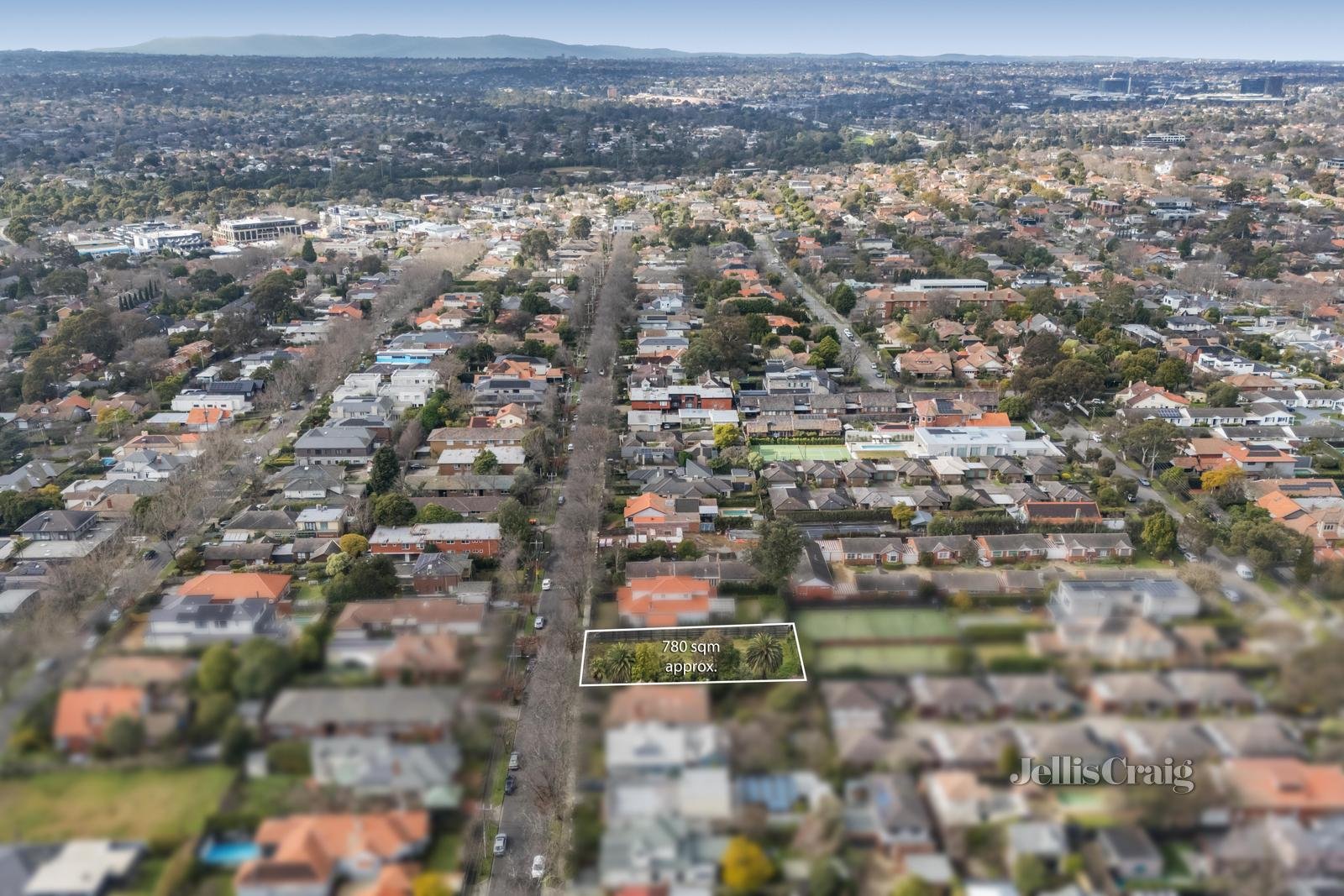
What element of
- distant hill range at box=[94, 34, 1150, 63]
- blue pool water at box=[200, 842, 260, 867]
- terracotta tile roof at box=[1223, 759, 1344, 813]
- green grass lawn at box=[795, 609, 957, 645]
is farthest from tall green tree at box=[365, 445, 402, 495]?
distant hill range at box=[94, 34, 1150, 63]

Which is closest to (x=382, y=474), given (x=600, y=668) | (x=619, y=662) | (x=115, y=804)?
(x=600, y=668)

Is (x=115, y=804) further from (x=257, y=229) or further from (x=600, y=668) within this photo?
(x=257, y=229)

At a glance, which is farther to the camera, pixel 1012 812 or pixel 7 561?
pixel 7 561

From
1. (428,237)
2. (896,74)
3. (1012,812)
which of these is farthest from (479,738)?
(896,74)

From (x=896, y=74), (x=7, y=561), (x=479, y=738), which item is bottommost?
(x=7, y=561)

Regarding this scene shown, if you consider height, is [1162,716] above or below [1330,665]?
below

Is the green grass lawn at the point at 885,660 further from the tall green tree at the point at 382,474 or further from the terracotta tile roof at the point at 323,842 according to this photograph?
the tall green tree at the point at 382,474

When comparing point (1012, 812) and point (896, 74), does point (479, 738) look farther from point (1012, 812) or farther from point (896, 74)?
point (896, 74)
